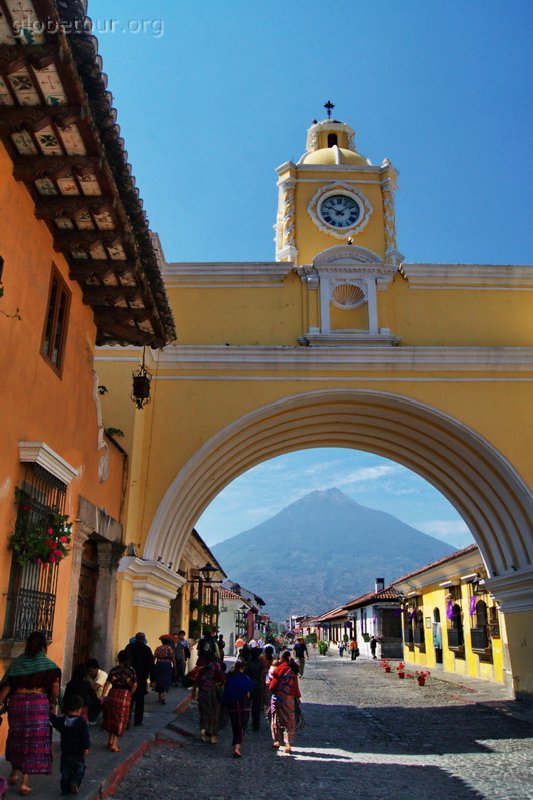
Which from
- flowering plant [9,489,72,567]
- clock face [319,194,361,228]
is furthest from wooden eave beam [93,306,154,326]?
clock face [319,194,361,228]

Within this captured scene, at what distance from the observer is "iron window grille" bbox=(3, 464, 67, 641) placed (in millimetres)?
6004

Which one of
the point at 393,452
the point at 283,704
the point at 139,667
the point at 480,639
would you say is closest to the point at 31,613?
the point at 139,667

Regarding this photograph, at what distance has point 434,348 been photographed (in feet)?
41.2

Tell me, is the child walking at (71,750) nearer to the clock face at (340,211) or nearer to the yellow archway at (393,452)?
the yellow archway at (393,452)

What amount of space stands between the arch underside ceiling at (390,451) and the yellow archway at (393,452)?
0.06ft

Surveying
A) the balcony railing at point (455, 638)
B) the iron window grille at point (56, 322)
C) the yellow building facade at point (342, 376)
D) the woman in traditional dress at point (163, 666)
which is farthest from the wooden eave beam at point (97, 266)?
the balcony railing at point (455, 638)

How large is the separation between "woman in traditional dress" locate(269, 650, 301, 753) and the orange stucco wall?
92.2 inches

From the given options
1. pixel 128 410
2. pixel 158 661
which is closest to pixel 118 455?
pixel 128 410

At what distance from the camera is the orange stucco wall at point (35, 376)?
602cm

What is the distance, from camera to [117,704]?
262 inches

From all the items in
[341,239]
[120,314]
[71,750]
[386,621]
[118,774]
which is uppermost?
[341,239]

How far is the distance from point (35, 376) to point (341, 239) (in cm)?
855

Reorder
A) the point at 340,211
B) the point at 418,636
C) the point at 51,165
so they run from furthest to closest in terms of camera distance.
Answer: the point at 418,636, the point at 340,211, the point at 51,165

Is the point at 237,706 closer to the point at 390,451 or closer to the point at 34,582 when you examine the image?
the point at 34,582
